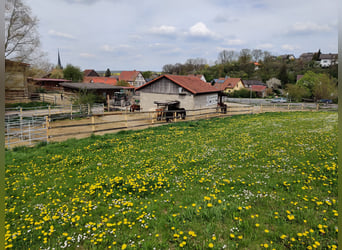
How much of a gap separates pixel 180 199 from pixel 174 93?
77.8 feet

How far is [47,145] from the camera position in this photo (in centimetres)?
1156

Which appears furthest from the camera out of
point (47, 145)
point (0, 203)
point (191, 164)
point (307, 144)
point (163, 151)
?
point (47, 145)

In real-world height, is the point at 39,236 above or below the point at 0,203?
below

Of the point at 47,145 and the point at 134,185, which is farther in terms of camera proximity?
the point at 47,145

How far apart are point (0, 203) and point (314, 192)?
19.4 ft

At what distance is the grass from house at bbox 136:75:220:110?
18695mm

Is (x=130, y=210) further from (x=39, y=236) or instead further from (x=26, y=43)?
(x=26, y=43)

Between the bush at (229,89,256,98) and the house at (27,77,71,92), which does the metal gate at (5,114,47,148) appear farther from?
the bush at (229,89,256,98)

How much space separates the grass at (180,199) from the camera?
12.1 ft

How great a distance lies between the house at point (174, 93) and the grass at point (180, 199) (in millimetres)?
18695

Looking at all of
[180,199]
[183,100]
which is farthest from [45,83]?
[180,199]

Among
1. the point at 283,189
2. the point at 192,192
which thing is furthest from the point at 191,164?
the point at 283,189

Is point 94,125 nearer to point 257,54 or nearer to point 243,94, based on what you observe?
point 243,94

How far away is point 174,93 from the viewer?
91.7 ft
